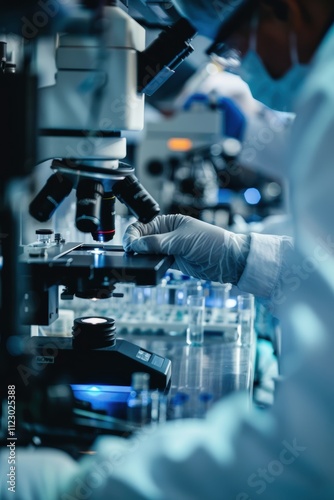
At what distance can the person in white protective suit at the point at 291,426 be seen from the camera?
1.08 m

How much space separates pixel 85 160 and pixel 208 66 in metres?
2.86

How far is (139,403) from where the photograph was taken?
1427 mm

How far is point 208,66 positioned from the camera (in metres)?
4.05

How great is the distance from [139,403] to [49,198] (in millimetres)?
527

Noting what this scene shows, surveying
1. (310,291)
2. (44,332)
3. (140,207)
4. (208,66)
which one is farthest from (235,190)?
(310,291)

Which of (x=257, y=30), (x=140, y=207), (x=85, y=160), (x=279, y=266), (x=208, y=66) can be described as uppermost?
(x=208, y=66)

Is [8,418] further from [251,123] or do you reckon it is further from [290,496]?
[251,123]

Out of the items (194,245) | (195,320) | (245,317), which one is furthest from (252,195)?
(194,245)

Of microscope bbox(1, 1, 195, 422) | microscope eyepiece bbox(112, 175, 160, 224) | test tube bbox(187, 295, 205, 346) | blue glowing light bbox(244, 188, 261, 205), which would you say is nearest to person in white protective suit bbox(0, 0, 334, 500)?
microscope bbox(1, 1, 195, 422)

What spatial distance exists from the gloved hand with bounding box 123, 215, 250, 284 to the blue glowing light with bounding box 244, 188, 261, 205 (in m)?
4.17

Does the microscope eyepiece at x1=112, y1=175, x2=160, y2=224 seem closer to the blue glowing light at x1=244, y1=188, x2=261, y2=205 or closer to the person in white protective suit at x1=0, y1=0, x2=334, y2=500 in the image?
the person in white protective suit at x1=0, y1=0, x2=334, y2=500

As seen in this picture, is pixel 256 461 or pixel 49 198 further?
pixel 49 198

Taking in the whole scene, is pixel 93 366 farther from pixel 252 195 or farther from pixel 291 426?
pixel 252 195

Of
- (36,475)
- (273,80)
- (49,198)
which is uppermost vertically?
(273,80)
